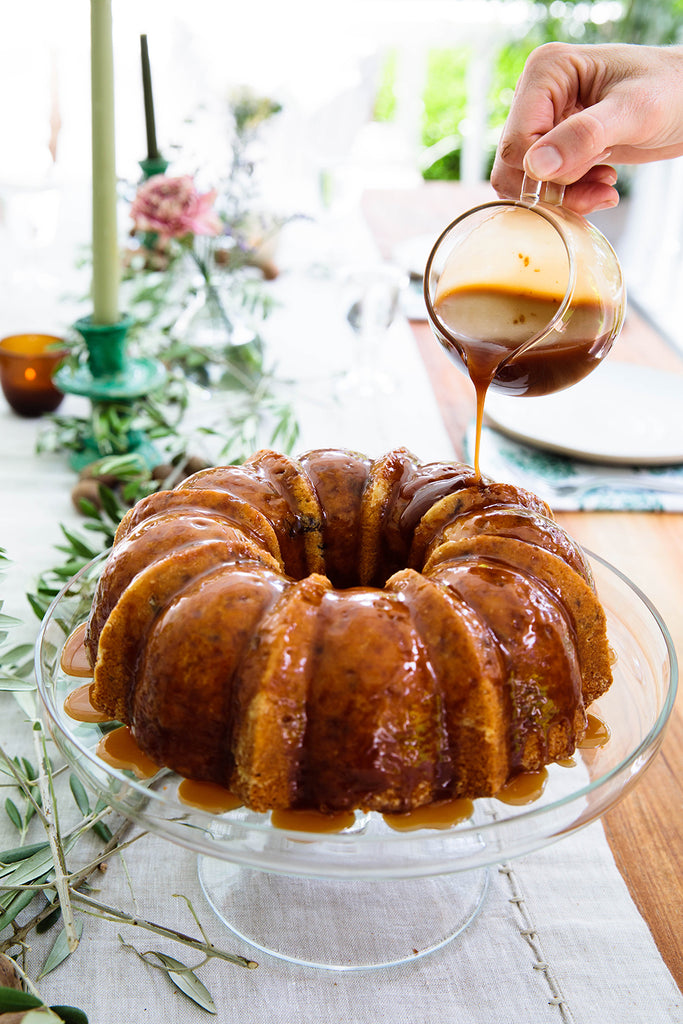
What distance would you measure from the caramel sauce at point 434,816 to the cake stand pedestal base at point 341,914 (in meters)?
0.11

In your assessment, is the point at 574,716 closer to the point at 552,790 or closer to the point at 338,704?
the point at 552,790

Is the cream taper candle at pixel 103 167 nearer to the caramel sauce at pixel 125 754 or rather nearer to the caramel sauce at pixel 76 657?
the caramel sauce at pixel 76 657

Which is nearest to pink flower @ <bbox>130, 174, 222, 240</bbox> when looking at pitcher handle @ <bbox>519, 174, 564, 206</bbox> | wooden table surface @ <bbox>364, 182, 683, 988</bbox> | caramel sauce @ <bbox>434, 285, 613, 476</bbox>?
wooden table surface @ <bbox>364, 182, 683, 988</bbox>

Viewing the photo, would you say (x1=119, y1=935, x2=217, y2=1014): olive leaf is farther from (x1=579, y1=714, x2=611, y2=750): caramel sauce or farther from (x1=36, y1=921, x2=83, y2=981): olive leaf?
(x1=579, y1=714, x2=611, y2=750): caramel sauce

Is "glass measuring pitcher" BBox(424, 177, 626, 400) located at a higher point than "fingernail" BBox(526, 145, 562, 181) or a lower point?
lower

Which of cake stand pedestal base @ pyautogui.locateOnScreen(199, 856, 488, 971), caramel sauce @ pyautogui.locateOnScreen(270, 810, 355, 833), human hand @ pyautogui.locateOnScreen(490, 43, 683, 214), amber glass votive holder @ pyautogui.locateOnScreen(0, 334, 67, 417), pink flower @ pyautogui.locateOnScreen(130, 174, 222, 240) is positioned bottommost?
cake stand pedestal base @ pyautogui.locateOnScreen(199, 856, 488, 971)

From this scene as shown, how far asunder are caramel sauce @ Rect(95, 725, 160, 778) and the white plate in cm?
122

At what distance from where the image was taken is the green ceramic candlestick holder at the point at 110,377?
1849 mm

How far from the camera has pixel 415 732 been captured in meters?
0.91

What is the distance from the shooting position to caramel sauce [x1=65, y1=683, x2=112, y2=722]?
1070 mm

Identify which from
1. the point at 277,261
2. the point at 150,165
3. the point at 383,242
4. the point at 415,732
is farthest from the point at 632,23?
the point at 415,732

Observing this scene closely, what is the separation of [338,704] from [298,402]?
1.46 metres

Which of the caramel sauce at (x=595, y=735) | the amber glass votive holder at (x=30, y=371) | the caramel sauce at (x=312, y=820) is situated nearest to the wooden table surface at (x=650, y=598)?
the caramel sauce at (x=595, y=735)

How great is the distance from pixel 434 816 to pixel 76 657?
49cm
